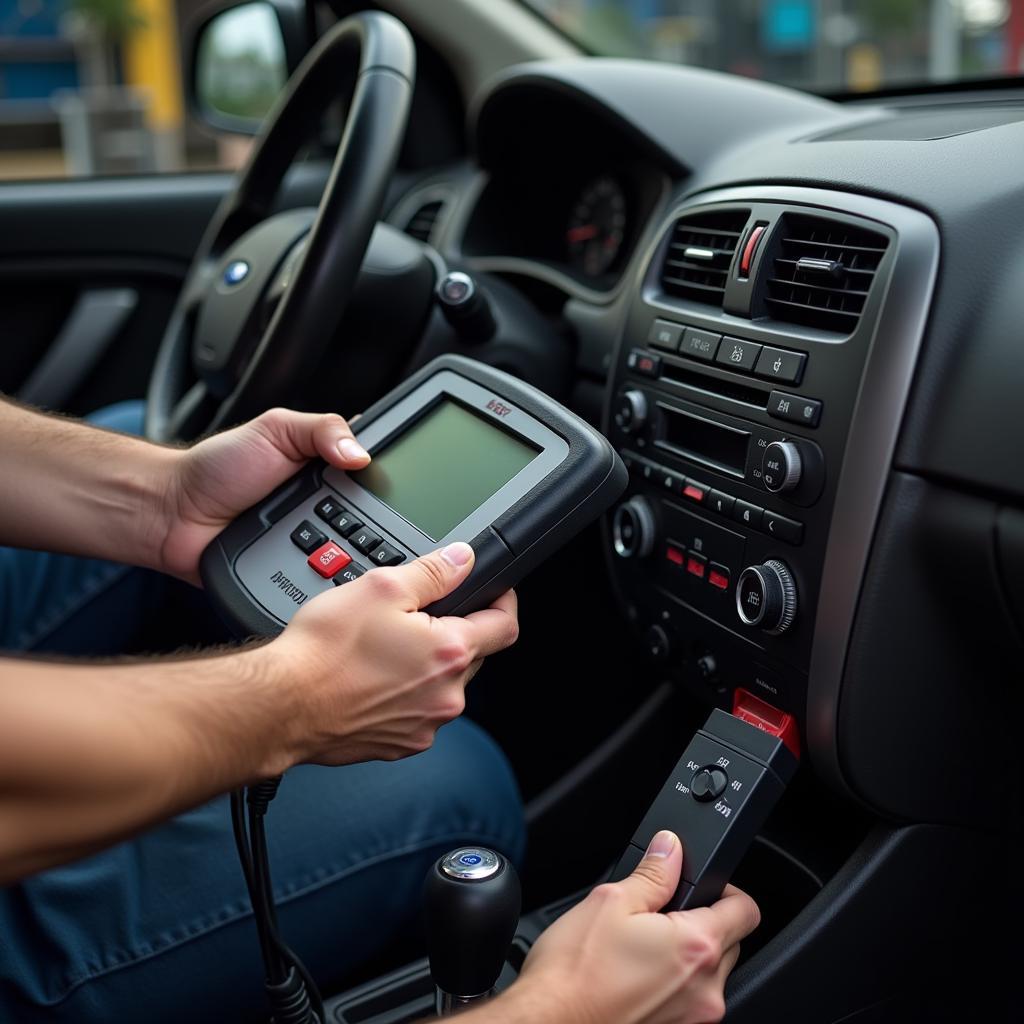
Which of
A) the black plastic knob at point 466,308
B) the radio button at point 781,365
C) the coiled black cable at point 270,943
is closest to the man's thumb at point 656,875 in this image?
the coiled black cable at point 270,943

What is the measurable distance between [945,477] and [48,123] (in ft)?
55.7

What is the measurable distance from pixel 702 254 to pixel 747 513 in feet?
0.84

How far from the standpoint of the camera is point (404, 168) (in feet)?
6.82

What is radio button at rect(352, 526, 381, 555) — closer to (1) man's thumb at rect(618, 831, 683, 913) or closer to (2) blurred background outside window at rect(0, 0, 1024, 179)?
(1) man's thumb at rect(618, 831, 683, 913)

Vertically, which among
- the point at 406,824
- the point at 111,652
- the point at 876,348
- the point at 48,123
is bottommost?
the point at 48,123

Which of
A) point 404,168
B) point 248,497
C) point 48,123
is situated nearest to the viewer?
point 248,497

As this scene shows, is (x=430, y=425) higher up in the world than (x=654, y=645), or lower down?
higher up

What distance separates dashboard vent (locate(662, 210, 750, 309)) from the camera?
1.11 m

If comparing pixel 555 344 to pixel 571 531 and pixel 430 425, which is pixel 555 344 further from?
pixel 571 531

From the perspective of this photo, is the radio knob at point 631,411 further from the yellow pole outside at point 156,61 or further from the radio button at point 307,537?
the yellow pole outside at point 156,61

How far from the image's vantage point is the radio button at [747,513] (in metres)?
1.01

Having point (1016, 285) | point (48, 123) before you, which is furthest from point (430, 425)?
point (48, 123)

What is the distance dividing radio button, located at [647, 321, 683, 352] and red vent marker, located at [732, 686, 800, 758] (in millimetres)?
311

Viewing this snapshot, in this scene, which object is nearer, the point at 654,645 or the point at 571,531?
the point at 571,531
